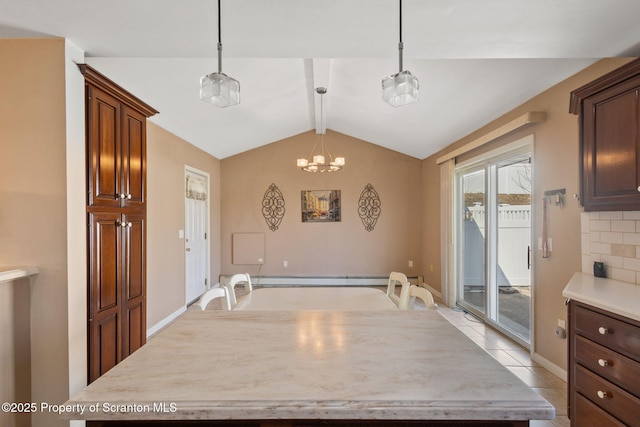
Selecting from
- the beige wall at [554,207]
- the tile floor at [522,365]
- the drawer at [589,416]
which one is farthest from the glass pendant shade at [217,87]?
the tile floor at [522,365]

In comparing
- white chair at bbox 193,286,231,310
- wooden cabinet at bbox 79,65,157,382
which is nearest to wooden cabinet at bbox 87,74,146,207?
wooden cabinet at bbox 79,65,157,382

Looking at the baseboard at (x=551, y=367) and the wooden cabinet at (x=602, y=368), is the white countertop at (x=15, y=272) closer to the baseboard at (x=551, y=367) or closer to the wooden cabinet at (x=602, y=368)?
the wooden cabinet at (x=602, y=368)

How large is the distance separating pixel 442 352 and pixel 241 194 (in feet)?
17.8

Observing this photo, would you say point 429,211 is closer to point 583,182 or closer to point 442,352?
point 583,182

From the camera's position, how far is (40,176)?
5.54 feet

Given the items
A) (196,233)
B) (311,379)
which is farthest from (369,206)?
(311,379)

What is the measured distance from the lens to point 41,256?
1.70 m

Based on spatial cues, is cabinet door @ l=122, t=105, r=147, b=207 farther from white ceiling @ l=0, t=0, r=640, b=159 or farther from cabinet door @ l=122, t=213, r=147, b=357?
white ceiling @ l=0, t=0, r=640, b=159

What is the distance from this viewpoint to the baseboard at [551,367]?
8.05ft

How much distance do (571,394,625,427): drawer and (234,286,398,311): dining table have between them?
1113 mm

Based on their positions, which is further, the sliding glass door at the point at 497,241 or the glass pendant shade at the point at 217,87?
the sliding glass door at the point at 497,241

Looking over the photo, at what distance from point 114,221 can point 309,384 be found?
6.00 ft

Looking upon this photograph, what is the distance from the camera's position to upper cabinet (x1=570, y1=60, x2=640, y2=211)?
1.62m

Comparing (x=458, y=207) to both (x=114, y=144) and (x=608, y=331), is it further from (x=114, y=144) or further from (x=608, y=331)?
(x=114, y=144)
